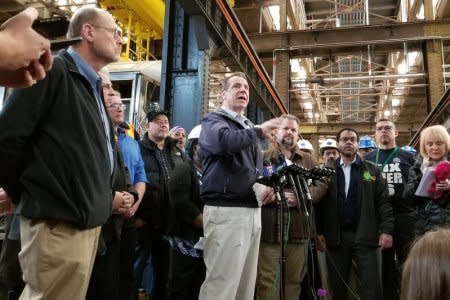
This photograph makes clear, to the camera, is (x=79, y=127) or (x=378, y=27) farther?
(x=378, y=27)

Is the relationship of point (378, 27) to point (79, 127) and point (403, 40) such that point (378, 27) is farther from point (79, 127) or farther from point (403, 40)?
point (79, 127)

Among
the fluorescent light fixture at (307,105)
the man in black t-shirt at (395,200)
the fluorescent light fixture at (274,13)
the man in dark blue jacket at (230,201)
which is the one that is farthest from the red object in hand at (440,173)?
the fluorescent light fixture at (307,105)

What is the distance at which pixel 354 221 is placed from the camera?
155 inches

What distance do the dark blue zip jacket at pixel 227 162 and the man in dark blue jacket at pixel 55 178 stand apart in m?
1.02

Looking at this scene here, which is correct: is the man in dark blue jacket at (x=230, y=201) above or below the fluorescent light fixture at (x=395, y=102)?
below

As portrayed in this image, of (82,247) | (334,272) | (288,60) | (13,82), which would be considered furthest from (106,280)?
(288,60)

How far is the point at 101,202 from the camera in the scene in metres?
1.80

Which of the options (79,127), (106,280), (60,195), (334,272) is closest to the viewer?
(60,195)

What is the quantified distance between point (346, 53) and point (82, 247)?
12491mm

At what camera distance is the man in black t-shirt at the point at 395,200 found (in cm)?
421

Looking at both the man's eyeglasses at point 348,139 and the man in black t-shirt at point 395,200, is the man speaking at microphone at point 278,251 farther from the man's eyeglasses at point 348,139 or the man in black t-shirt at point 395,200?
the man in black t-shirt at point 395,200

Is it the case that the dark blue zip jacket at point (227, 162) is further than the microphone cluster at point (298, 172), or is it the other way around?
the dark blue zip jacket at point (227, 162)

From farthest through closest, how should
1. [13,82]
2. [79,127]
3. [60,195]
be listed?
[79,127] < [60,195] < [13,82]

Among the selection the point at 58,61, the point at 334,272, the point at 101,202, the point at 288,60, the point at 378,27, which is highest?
the point at 378,27
